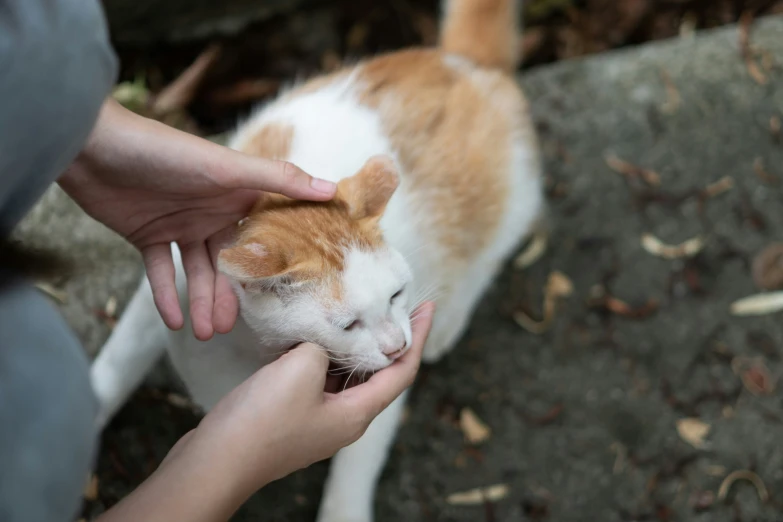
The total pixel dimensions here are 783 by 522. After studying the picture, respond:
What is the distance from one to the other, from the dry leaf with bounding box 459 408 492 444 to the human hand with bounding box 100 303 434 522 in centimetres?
85

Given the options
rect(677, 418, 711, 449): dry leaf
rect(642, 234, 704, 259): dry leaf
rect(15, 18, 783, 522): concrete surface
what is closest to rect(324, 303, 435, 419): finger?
rect(15, 18, 783, 522): concrete surface

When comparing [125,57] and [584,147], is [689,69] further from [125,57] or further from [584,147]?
[125,57]

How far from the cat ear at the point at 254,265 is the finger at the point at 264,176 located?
0.12 m

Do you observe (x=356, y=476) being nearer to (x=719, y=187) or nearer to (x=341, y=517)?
(x=341, y=517)

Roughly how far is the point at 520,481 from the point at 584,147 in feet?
3.62

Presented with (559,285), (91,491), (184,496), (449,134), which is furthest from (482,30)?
(91,491)

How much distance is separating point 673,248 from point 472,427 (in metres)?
0.88

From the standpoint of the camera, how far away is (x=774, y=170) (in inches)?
86.0

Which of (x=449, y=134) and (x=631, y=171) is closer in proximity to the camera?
(x=449, y=134)

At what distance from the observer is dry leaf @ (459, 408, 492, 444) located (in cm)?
188

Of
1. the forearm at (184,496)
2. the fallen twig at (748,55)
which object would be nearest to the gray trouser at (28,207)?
the forearm at (184,496)

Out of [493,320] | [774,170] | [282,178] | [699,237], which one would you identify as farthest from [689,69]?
[282,178]

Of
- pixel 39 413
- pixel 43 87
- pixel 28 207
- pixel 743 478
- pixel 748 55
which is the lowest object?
pixel 743 478

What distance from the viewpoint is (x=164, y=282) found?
128cm
